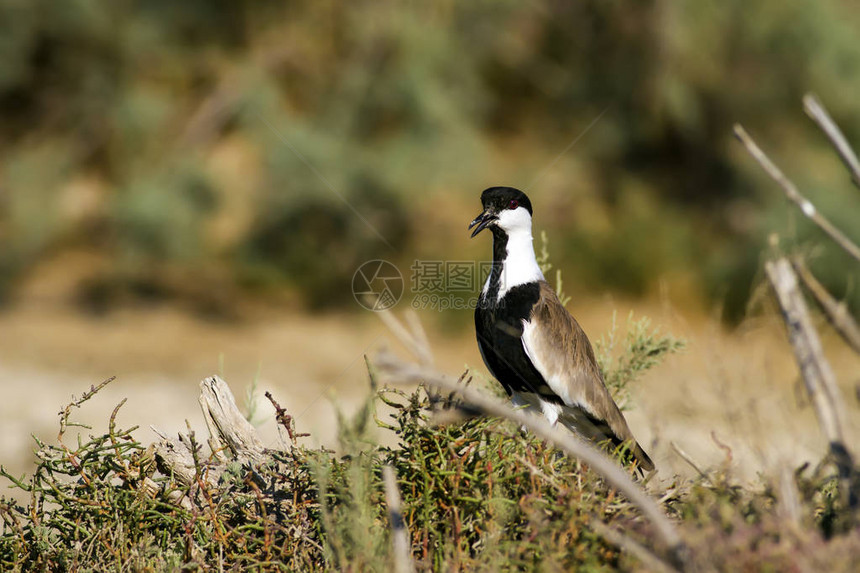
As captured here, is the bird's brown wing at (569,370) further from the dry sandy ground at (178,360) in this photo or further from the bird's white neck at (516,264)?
the dry sandy ground at (178,360)

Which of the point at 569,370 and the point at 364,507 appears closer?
the point at 364,507

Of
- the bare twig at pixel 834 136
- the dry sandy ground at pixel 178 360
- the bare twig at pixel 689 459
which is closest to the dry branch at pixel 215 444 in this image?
the bare twig at pixel 689 459

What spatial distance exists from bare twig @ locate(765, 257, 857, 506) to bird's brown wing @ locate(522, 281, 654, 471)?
1.58 m

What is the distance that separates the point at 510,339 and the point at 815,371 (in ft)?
6.05

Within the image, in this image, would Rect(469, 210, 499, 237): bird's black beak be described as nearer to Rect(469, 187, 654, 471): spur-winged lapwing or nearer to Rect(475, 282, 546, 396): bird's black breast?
Rect(469, 187, 654, 471): spur-winged lapwing

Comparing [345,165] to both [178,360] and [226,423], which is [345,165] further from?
[226,423]

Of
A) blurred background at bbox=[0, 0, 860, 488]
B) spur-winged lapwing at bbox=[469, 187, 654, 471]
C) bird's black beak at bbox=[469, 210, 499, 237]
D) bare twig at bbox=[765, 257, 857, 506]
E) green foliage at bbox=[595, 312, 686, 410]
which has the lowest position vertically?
bare twig at bbox=[765, 257, 857, 506]

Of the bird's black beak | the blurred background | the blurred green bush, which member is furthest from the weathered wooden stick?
the blurred green bush

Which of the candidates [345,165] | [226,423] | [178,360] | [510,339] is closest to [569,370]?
[510,339]

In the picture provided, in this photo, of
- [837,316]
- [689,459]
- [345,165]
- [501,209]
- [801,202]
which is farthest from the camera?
[345,165]

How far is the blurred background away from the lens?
29.0ft

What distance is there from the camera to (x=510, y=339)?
337cm

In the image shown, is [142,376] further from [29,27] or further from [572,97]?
[572,97]

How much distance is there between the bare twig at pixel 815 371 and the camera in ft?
5.10
